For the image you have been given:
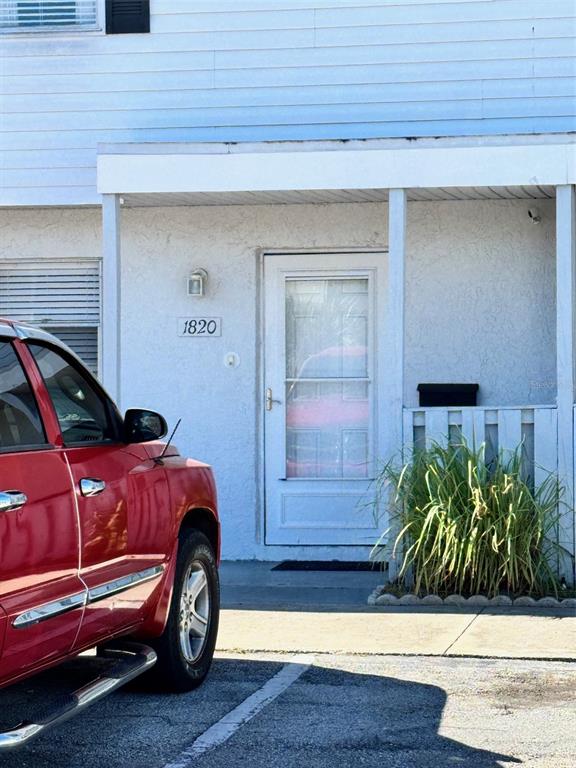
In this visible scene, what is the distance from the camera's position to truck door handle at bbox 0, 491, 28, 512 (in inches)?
176

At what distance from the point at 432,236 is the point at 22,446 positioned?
6165 millimetres

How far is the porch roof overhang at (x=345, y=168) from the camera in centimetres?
902

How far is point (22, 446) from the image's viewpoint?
4.86 meters

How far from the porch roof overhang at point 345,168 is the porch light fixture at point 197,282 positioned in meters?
0.96

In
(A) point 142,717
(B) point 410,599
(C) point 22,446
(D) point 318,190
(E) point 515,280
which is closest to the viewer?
(C) point 22,446

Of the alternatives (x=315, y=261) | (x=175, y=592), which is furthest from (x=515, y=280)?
(x=175, y=592)

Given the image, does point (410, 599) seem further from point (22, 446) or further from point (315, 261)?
point (22, 446)

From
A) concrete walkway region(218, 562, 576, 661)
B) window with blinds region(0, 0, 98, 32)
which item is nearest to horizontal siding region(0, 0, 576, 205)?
window with blinds region(0, 0, 98, 32)

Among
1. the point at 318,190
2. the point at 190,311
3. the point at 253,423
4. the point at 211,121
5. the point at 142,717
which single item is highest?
the point at 211,121

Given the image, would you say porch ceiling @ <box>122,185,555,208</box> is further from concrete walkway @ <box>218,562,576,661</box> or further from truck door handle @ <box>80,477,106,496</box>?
truck door handle @ <box>80,477,106,496</box>

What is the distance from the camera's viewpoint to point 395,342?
9.04 m

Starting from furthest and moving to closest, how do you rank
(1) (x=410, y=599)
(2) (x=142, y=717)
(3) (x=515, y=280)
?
(3) (x=515, y=280), (1) (x=410, y=599), (2) (x=142, y=717)

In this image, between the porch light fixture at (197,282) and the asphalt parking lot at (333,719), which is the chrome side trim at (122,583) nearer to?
the asphalt parking lot at (333,719)

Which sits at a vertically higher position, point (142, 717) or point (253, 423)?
point (253, 423)
